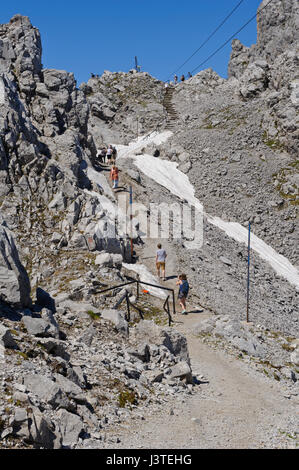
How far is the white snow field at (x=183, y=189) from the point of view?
118ft

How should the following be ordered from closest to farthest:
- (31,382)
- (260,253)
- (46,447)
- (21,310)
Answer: (46,447) → (31,382) → (21,310) → (260,253)

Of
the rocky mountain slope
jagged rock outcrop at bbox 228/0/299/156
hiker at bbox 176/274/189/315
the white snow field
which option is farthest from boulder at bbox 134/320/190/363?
jagged rock outcrop at bbox 228/0/299/156

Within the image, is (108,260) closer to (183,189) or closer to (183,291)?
(183,291)

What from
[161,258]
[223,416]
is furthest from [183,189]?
[223,416]

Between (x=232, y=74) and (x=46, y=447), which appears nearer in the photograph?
(x=46, y=447)

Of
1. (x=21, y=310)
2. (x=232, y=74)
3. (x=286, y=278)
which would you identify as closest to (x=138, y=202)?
(x=286, y=278)

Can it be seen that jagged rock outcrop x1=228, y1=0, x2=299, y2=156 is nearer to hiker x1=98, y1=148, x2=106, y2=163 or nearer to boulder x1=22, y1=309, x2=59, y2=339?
hiker x1=98, y1=148, x2=106, y2=163

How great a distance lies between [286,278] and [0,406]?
95.7ft

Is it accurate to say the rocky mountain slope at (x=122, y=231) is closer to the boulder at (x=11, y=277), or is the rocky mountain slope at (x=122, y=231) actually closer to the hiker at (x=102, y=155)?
the boulder at (x=11, y=277)

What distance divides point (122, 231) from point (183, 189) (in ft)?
60.2

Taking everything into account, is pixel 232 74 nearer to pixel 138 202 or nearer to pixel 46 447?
pixel 138 202

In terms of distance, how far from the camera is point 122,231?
26.8 meters
